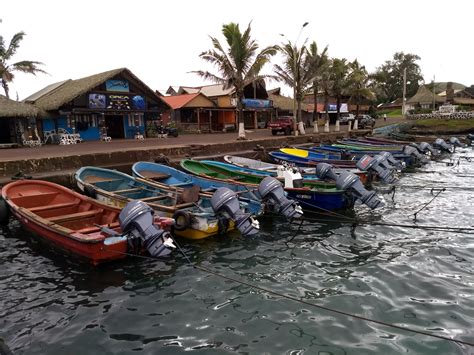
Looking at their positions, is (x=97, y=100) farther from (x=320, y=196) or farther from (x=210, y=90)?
(x=320, y=196)

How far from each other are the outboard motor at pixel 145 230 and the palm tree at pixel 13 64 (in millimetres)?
24765

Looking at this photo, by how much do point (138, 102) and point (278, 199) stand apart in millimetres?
20829

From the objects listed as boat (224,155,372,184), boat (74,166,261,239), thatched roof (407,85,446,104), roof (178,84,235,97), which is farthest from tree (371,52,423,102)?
boat (74,166,261,239)

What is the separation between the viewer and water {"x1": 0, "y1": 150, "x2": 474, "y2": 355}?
4820 mm

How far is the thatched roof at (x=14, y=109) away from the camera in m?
20.8

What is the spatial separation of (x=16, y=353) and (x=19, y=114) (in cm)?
2034

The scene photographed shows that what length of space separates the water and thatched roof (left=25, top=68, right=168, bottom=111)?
16.5 m

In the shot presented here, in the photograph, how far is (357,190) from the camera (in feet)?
31.5

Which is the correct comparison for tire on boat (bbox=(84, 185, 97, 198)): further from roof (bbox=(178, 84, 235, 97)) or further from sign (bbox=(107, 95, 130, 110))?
roof (bbox=(178, 84, 235, 97))

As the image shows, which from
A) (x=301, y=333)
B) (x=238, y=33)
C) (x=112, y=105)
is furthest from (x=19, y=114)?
(x=301, y=333)

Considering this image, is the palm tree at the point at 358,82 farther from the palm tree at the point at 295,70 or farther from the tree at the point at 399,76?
the tree at the point at 399,76

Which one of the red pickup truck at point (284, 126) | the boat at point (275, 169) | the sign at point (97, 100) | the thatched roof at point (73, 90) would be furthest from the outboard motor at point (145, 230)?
the red pickup truck at point (284, 126)

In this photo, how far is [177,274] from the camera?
691 centimetres

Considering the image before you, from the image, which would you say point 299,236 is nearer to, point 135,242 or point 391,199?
point 135,242
